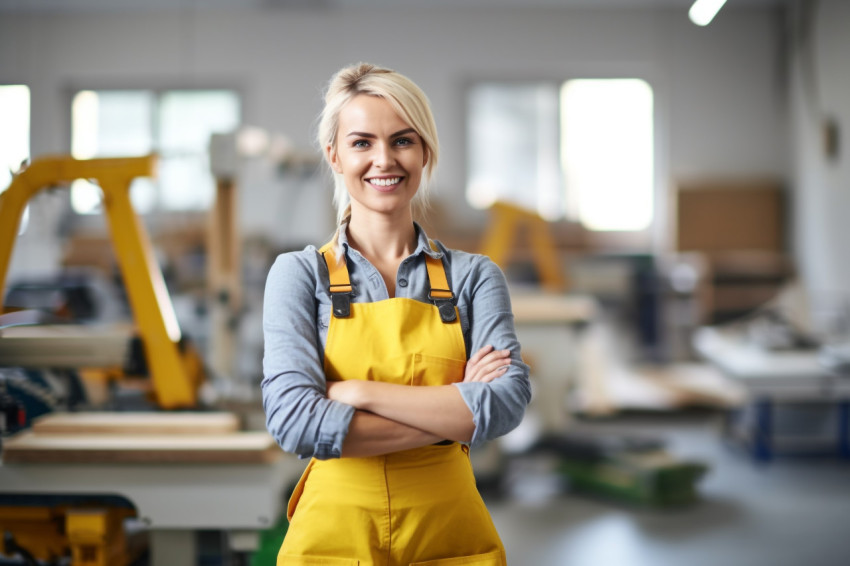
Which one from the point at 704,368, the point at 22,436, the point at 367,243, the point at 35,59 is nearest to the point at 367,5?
the point at 35,59

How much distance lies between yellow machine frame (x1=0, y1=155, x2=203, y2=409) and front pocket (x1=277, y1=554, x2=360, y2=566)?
1326 mm

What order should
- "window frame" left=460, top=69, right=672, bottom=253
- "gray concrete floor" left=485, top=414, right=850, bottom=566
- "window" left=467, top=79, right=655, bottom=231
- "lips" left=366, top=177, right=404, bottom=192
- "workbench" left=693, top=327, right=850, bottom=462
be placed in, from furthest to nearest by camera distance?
"window" left=467, top=79, right=655, bottom=231 < "window frame" left=460, top=69, right=672, bottom=253 < "workbench" left=693, top=327, right=850, bottom=462 < "gray concrete floor" left=485, top=414, right=850, bottom=566 < "lips" left=366, top=177, right=404, bottom=192

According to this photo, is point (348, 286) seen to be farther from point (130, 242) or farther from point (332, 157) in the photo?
point (130, 242)

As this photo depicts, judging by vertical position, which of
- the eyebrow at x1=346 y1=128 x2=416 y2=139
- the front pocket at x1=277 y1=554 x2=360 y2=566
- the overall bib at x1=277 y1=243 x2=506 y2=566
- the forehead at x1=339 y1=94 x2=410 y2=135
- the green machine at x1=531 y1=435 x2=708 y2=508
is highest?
the forehead at x1=339 y1=94 x2=410 y2=135

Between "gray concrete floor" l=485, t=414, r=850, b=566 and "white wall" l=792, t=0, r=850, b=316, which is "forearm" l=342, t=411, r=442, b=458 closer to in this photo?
"gray concrete floor" l=485, t=414, r=850, b=566

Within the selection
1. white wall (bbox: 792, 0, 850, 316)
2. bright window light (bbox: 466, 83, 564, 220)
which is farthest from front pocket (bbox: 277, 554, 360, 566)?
bright window light (bbox: 466, 83, 564, 220)

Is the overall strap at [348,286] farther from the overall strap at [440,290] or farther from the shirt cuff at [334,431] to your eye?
the shirt cuff at [334,431]

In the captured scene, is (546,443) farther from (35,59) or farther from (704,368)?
(35,59)

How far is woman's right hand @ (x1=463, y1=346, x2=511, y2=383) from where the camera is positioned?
1.26 m

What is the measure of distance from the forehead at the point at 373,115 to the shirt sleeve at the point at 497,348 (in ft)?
1.00

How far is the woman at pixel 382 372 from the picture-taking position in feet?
3.97

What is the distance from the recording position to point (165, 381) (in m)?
2.45

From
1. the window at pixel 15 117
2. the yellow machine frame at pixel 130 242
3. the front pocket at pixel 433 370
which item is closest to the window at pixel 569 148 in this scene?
the window at pixel 15 117

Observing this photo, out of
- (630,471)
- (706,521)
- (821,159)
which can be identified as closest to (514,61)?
(821,159)
